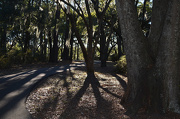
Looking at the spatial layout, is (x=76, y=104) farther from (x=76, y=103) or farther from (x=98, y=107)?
(x=98, y=107)

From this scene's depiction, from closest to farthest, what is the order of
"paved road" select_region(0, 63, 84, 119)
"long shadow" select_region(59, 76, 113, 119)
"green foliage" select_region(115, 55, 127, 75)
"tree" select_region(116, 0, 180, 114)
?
"tree" select_region(116, 0, 180, 114)
"paved road" select_region(0, 63, 84, 119)
"long shadow" select_region(59, 76, 113, 119)
"green foliage" select_region(115, 55, 127, 75)

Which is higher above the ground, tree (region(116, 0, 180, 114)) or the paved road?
tree (region(116, 0, 180, 114))

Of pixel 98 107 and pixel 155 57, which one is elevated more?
pixel 155 57

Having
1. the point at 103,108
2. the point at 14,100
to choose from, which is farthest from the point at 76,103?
the point at 14,100

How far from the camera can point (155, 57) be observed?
392 cm

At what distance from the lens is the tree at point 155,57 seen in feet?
12.0

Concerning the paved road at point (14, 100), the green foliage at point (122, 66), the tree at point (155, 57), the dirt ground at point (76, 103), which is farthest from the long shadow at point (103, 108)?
the green foliage at point (122, 66)

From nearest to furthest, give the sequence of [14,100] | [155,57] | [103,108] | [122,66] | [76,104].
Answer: [155,57] → [103,108] → [76,104] → [14,100] → [122,66]

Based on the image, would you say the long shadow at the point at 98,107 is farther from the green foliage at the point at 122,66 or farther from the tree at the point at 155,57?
the green foliage at the point at 122,66

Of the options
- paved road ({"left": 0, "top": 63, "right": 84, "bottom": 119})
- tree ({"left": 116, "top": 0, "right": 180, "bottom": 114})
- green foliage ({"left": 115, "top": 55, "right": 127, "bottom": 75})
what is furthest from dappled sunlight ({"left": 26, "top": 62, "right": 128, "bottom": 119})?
green foliage ({"left": 115, "top": 55, "right": 127, "bottom": 75})

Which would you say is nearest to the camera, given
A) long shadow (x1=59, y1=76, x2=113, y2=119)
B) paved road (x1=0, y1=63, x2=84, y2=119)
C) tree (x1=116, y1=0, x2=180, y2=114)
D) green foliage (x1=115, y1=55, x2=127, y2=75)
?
tree (x1=116, y1=0, x2=180, y2=114)

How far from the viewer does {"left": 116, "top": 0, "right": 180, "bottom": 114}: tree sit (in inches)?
144

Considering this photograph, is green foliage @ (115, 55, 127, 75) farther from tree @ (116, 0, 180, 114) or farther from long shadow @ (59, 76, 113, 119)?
tree @ (116, 0, 180, 114)

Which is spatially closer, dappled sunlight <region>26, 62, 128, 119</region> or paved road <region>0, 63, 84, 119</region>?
paved road <region>0, 63, 84, 119</region>
